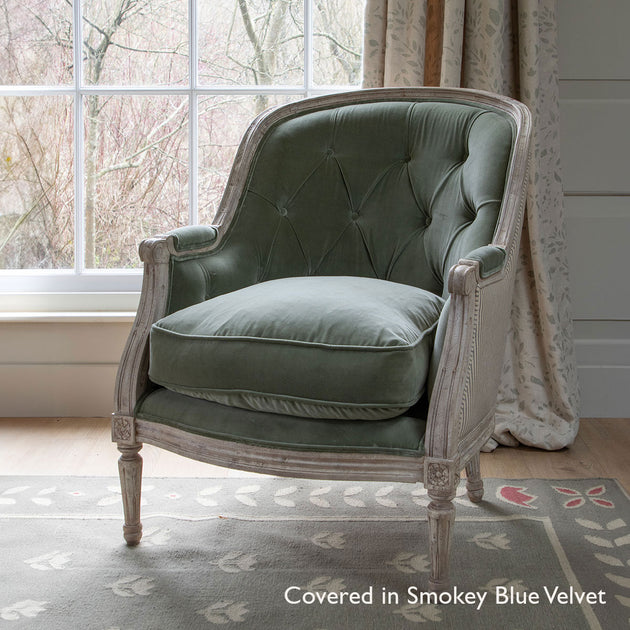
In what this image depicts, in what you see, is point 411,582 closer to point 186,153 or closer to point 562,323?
point 562,323

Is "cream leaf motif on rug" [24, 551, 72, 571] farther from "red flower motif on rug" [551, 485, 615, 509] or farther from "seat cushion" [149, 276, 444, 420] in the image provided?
"red flower motif on rug" [551, 485, 615, 509]

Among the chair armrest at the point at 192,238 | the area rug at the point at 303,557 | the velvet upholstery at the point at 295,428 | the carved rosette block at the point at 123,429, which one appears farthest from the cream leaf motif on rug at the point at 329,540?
the chair armrest at the point at 192,238

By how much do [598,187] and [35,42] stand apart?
1.90 metres

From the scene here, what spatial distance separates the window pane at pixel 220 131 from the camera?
105 inches

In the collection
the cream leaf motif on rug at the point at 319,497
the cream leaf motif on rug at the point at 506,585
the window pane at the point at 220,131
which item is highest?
→ the window pane at the point at 220,131

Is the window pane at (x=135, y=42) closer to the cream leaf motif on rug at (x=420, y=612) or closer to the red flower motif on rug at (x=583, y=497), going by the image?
the red flower motif on rug at (x=583, y=497)

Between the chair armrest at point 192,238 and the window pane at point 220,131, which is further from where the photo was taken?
the window pane at point 220,131

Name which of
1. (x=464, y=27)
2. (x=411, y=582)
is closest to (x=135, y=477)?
(x=411, y=582)

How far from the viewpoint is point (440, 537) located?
143cm

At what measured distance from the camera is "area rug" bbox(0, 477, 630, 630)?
4.70 feet

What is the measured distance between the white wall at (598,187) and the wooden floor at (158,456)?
0.21 m

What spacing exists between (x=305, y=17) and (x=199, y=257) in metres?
1.20

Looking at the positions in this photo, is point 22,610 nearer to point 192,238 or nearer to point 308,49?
point 192,238

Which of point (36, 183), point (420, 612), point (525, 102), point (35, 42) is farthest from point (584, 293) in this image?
point (35, 42)
